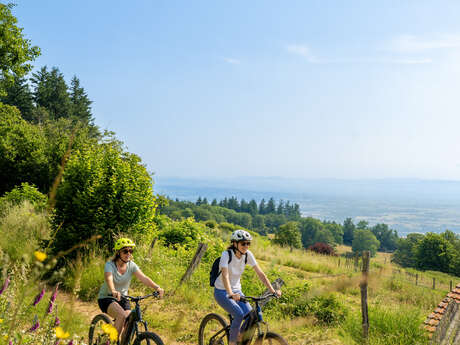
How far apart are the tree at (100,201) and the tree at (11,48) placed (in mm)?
12905

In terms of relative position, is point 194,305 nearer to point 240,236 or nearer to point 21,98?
point 240,236

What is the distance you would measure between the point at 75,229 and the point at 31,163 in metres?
14.3

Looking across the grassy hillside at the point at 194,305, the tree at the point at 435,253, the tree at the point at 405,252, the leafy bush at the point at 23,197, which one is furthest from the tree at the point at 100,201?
the tree at the point at 405,252

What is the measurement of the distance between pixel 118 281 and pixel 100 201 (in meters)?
5.11

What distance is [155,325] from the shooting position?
695 cm

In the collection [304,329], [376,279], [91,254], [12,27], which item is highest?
[12,27]

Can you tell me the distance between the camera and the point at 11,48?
19.0 m

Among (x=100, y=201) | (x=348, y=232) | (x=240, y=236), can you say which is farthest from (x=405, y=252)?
(x=240, y=236)

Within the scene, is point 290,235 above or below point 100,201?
below

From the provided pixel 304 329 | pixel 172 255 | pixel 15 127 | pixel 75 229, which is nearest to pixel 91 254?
pixel 75 229

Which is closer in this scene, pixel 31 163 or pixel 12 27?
pixel 12 27

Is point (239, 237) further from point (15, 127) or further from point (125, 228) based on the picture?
point (15, 127)

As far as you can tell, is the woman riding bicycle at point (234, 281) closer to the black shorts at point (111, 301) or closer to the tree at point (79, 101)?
the black shorts at point (111, 301)

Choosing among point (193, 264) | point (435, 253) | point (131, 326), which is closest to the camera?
A: point (131, 326)
